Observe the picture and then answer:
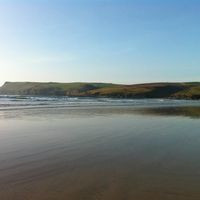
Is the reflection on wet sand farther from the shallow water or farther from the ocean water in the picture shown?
the shallow water

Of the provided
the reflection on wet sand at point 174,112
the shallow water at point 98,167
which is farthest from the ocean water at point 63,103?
the shallow water at point 98,167

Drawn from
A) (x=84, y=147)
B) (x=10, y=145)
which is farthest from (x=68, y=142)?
(x=10, y=145)

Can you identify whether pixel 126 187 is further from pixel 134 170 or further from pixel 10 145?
pixel 10 145

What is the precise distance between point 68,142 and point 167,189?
21.6ft

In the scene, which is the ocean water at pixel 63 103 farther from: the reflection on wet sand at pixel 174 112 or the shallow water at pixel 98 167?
the shallow water at pixel 98 167

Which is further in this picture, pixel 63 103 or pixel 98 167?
pixel 63 103

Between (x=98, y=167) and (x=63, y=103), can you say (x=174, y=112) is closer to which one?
(x=63, y=103)

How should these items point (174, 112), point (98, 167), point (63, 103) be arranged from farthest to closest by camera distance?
point (63, 103) < point (174, 112) < point (98, 167)

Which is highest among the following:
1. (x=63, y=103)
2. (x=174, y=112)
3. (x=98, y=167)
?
(x=63, y=103)

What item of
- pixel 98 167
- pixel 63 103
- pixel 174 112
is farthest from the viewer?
pixel 63 103

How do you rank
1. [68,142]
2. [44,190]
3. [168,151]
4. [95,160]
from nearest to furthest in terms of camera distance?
[44,190] → [95,160] → [168,151] → [68,142]

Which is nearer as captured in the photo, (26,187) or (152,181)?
(26,187)

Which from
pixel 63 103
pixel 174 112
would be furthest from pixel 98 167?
pixel 63 103

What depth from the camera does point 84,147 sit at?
12.2 m
